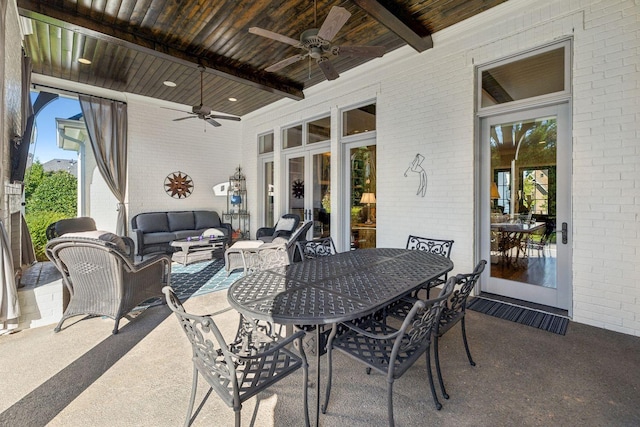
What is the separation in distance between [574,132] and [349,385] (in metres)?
3.19

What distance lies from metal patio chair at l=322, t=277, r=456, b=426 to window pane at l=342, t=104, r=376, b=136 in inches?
149

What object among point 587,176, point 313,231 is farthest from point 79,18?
point 587,176

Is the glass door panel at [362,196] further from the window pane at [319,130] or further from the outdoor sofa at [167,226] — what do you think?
the outdoor sofa at [167,226]

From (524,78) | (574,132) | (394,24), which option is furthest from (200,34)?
(574,132)

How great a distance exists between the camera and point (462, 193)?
373 centimetres

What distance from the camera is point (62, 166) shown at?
6398mm

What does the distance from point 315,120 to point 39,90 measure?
4.95 meters

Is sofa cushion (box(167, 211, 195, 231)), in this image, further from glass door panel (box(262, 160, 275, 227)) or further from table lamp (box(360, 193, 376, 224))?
table lamp (box(360, 193, 376, 224))

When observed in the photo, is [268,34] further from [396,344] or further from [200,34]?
[396,344]

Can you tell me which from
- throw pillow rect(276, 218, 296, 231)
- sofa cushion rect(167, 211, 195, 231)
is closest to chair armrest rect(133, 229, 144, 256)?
sofa cushion rect(167, 211, 195, 231)

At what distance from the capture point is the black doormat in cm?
284

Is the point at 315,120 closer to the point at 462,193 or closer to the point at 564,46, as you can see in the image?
the point at 462,193

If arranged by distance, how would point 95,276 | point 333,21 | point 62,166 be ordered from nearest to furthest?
point 333,21, point 95,276, point 62,166

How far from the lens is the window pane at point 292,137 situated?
253 inches
